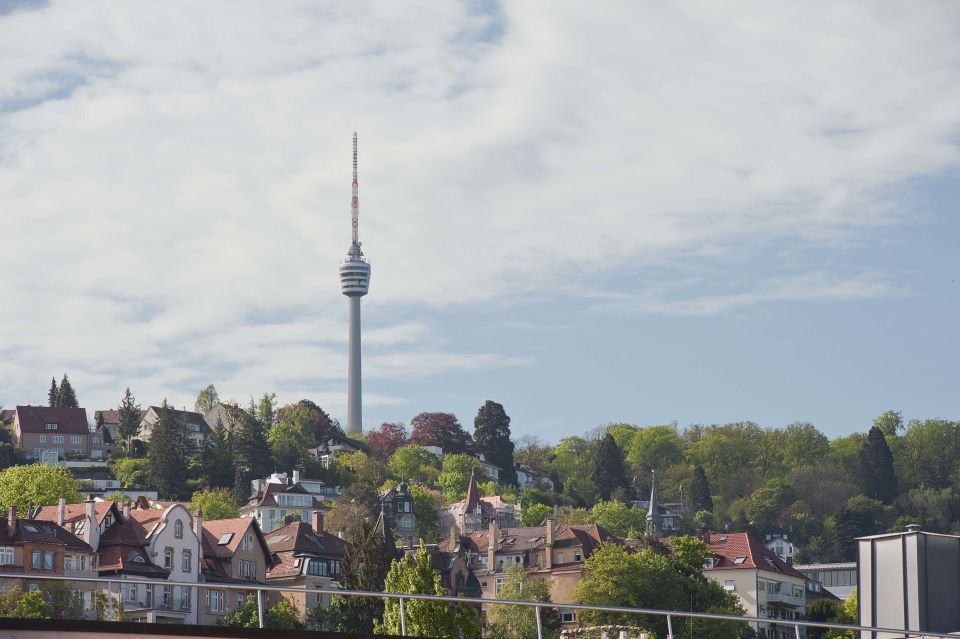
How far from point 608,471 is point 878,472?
32.2 m

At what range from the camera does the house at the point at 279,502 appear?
526 ft

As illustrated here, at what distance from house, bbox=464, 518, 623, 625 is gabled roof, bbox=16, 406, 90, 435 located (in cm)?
7204

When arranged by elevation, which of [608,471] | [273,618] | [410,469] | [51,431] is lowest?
[273,618]

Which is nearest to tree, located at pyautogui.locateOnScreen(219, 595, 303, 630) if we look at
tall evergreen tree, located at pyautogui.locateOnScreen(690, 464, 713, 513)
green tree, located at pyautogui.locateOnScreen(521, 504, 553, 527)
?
green tree, located at pyautogui.locateOnScreen(521, 504, 553, 527)

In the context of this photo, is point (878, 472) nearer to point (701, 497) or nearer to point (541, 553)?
point (701, 497)

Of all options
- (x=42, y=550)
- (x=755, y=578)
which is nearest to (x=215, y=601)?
(x=42, y=550)

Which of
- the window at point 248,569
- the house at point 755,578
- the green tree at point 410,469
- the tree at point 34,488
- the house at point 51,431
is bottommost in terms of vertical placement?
the house at point 755,578

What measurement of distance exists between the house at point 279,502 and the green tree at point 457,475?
1831 centimetres

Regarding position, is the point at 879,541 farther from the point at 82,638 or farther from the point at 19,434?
the point at 19,434

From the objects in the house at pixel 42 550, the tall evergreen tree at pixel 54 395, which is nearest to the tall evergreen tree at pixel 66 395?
the tall evergreen tree at pixel 54 395

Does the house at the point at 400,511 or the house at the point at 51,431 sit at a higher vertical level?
the house at the point at 51,431

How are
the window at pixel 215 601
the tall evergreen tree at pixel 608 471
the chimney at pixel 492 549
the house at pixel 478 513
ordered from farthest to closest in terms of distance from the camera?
the tall evergreen tree at pixel 608 471 → the house at pixel 478 513 → the chimney at pixel 492 549 → the window at pixel 215 601

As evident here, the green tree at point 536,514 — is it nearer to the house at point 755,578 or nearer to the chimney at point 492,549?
the chimney at point 492,549

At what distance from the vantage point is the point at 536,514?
172 meters
